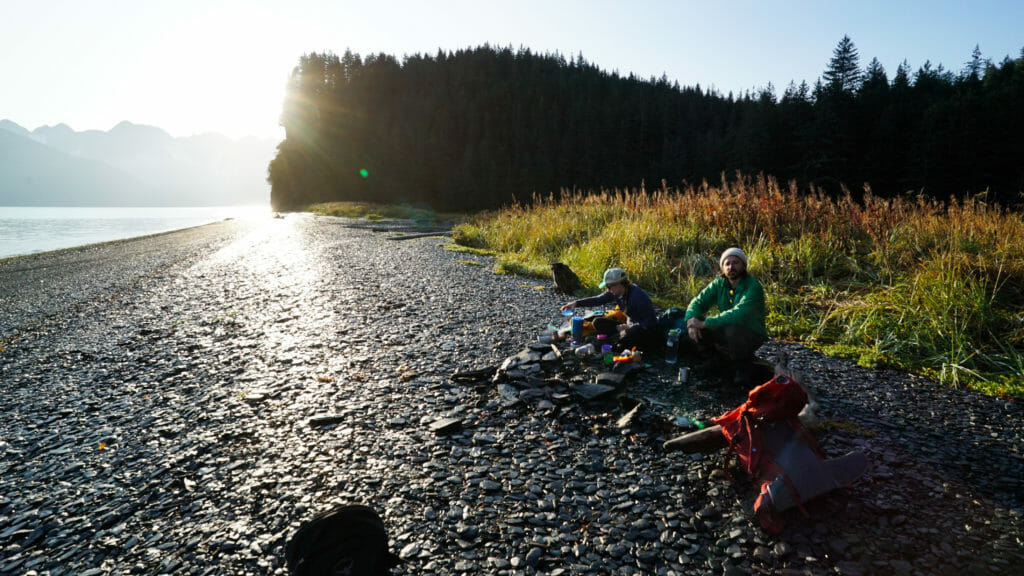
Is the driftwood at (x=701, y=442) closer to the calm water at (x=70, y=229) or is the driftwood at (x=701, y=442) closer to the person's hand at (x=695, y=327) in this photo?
the person's hand at (x=695, y=327)

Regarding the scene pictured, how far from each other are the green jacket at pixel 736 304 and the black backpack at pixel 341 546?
4301 mm

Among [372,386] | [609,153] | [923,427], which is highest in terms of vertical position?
[609,153]

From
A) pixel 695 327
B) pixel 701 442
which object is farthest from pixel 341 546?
pixel 695 327

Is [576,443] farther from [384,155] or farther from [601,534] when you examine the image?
[384,155]

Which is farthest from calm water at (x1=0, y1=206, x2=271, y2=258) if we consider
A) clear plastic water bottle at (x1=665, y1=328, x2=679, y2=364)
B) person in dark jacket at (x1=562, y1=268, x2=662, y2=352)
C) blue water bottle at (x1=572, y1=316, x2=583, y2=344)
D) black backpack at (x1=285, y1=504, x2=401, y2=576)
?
clear plastic water bottle at (x1=665, y1=328, x2=679, y2=364)

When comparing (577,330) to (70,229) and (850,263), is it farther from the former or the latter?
(70,229)

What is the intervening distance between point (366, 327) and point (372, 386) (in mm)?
2796

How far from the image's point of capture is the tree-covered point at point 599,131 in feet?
151

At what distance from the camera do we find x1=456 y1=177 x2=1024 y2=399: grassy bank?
6254 mm

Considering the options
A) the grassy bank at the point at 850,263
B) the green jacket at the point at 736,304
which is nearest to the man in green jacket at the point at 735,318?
the green jacket at the point at 736,304

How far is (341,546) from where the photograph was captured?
2658 mm

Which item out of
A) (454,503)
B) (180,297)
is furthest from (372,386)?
(180,297)

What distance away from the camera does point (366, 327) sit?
26.9ft

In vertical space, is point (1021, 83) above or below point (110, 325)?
above
